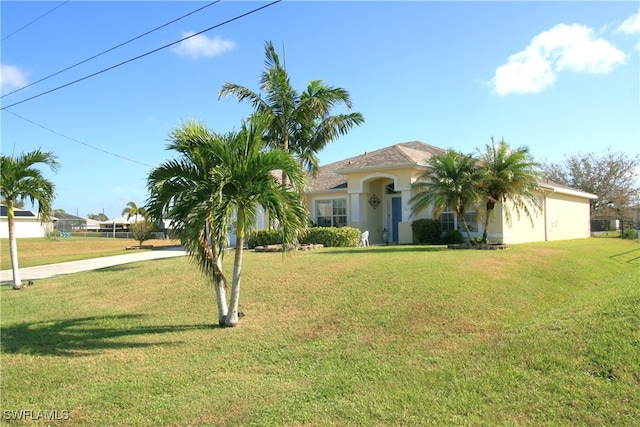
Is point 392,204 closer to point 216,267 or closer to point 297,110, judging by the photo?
point 297,110

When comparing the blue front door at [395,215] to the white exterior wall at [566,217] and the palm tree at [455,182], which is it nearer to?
the palm tree at [455,182]

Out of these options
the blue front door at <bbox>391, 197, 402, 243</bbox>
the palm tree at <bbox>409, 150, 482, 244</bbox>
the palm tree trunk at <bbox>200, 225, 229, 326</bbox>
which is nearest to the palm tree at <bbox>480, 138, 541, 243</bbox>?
the palm tree at <bbox>409, 150, 482, 244</bbox>

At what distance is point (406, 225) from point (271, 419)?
16.8 metres

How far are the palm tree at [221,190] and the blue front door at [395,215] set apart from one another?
14.9 metres

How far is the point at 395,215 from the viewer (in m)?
22.9

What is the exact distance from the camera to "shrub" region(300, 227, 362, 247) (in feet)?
62.2

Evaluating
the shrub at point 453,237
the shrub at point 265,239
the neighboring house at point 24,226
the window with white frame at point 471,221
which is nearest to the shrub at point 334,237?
the shrub at point 265,239

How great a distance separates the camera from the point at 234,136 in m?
8.03

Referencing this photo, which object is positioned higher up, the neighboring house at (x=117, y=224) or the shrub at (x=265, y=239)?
the neighboring house at (x=117, y=224)

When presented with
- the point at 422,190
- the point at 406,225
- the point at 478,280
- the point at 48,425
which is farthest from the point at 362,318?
the point at 406,225

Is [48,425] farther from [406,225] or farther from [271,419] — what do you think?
[406,225]

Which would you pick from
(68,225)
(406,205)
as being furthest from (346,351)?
(68,225)

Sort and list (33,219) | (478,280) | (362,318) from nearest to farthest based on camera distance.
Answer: (362,318) → (478,280) → (33,219)

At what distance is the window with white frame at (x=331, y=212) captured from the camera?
2359 centimetres
